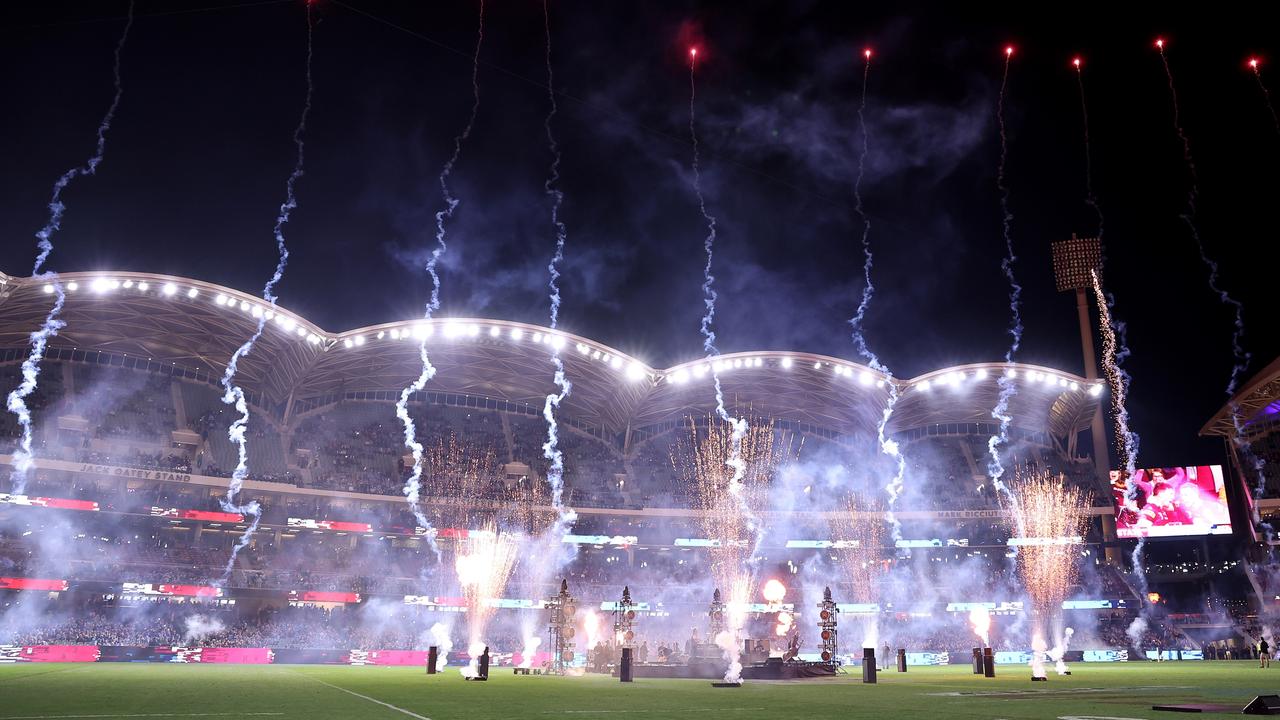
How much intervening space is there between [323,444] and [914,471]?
174 feet

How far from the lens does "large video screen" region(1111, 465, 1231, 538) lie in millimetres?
67438

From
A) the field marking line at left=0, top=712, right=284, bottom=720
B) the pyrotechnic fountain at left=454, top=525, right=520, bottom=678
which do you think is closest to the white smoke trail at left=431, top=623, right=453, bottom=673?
the pyrotechnic fountain at left=454, top=525, right=520, bottom=678

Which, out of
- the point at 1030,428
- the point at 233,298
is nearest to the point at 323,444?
the point at 233,298

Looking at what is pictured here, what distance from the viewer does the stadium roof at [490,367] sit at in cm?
5278

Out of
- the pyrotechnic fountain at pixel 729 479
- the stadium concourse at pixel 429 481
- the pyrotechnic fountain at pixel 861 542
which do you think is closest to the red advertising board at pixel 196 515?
the stadium concourse at pixel 429 481

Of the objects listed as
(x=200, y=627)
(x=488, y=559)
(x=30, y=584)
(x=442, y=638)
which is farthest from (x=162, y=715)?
(x=200, y=627)

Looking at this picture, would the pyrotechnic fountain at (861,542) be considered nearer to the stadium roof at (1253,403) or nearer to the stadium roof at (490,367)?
the stadium roof at (490,367)

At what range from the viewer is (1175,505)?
225 feet

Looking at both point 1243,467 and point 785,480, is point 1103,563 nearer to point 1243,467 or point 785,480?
point 1243,467

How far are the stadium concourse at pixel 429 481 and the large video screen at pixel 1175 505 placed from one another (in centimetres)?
393

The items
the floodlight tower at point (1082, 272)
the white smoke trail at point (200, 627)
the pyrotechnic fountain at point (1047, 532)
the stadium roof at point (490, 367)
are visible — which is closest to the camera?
the white smoke trail at point (200, 627)

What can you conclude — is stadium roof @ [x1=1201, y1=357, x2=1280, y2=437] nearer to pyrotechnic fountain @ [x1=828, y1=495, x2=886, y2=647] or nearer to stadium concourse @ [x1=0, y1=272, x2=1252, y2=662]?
stadium concourse @ [x1=0, y1=272, x2=1252, y2=662]

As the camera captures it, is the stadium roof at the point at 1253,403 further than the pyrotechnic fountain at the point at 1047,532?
No

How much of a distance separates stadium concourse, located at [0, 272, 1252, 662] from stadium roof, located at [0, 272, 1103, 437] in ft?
0.84
